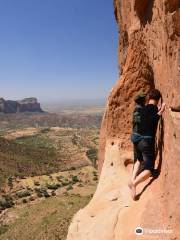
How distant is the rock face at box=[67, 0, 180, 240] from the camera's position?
7.46 meters

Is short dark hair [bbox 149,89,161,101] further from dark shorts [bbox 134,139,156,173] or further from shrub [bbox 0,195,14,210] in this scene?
shrub [bbox 0,195,14,210]

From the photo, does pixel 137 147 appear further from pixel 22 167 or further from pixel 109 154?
pixel 22 167

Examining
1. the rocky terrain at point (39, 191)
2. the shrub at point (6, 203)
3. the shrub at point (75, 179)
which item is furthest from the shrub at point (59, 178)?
the shrub at point (6, 203)

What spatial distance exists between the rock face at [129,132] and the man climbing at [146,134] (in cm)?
19

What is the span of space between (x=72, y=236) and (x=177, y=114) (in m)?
5.28

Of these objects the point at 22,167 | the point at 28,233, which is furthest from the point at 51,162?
the point at 28,233

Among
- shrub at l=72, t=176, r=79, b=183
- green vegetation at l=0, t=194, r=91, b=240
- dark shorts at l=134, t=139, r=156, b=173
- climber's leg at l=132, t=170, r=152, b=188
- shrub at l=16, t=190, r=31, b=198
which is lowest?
shrub at l=72, t=176, r=79, b=183

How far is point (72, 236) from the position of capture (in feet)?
35.1

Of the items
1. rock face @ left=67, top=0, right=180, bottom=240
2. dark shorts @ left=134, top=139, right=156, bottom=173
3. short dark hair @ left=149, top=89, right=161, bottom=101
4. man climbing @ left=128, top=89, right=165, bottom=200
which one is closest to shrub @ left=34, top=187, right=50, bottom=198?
rock face @ left=67, top=0, right=180, bottom=240

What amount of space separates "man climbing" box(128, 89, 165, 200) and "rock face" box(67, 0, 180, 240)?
19 cm

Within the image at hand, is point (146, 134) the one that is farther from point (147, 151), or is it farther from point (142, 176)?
point (142, 176)

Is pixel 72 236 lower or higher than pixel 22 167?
higher

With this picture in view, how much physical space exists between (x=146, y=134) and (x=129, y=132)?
10.9 ft

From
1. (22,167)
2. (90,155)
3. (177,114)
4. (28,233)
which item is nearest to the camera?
(177,114)
